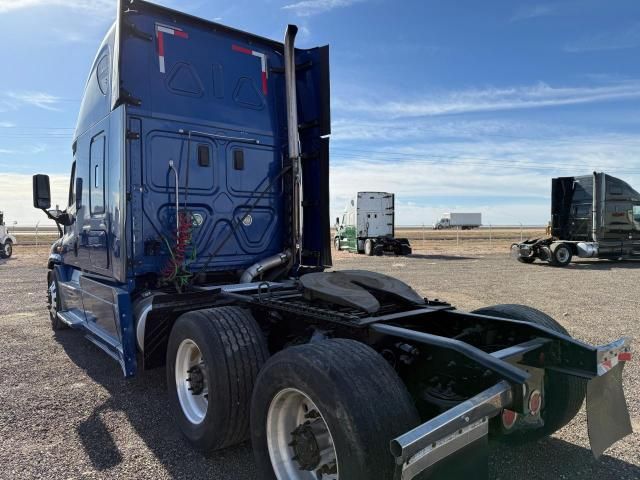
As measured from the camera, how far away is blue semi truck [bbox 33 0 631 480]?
2.30m

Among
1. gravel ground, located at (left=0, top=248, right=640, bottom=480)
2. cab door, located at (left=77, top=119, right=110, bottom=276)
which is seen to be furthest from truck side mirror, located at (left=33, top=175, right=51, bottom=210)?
gravel ground, located at (left=0, top=248, right=640, bottom=480)

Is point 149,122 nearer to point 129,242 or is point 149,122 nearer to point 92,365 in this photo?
point 129,242

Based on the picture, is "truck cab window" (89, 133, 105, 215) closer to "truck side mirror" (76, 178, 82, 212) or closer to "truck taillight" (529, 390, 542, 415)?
"truck side mirror" (76, 178, 82, 212)

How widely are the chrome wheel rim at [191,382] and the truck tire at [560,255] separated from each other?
17.8 metres

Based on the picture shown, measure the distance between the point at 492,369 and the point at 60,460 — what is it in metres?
2.87

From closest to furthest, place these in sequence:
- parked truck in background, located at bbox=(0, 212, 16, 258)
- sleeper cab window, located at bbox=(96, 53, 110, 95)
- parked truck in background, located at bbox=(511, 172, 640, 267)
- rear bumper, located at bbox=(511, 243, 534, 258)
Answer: sleeper cab window, located at bbox=(96, 53, 110, 95), parked truck in background, located at bbox=(511, 172, 640, 267), rear bumper, located at bbox=(511, 243, 534, 258), parked truck in background, located at bbox=(0, 212, 16, 258)

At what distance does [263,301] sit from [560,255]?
17.7 metres

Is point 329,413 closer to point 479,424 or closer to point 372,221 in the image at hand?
point 479,424

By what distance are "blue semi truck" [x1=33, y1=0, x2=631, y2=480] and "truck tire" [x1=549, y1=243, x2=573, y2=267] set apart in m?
15.6

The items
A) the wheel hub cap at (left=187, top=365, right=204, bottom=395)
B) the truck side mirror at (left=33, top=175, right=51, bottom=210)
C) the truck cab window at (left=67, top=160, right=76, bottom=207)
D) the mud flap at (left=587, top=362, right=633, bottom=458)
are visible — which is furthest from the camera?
the truck cab window at (left=67, top=160, right=76, bottom=207)

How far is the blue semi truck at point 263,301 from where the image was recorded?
2303mm

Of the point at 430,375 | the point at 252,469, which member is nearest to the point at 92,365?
the point at 252,469

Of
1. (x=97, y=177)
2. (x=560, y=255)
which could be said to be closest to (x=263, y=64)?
(x=97, y=177)

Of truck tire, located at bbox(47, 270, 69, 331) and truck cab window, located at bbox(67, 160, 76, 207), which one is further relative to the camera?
truck tire, located at bbox(47, 270, 69, 331)
